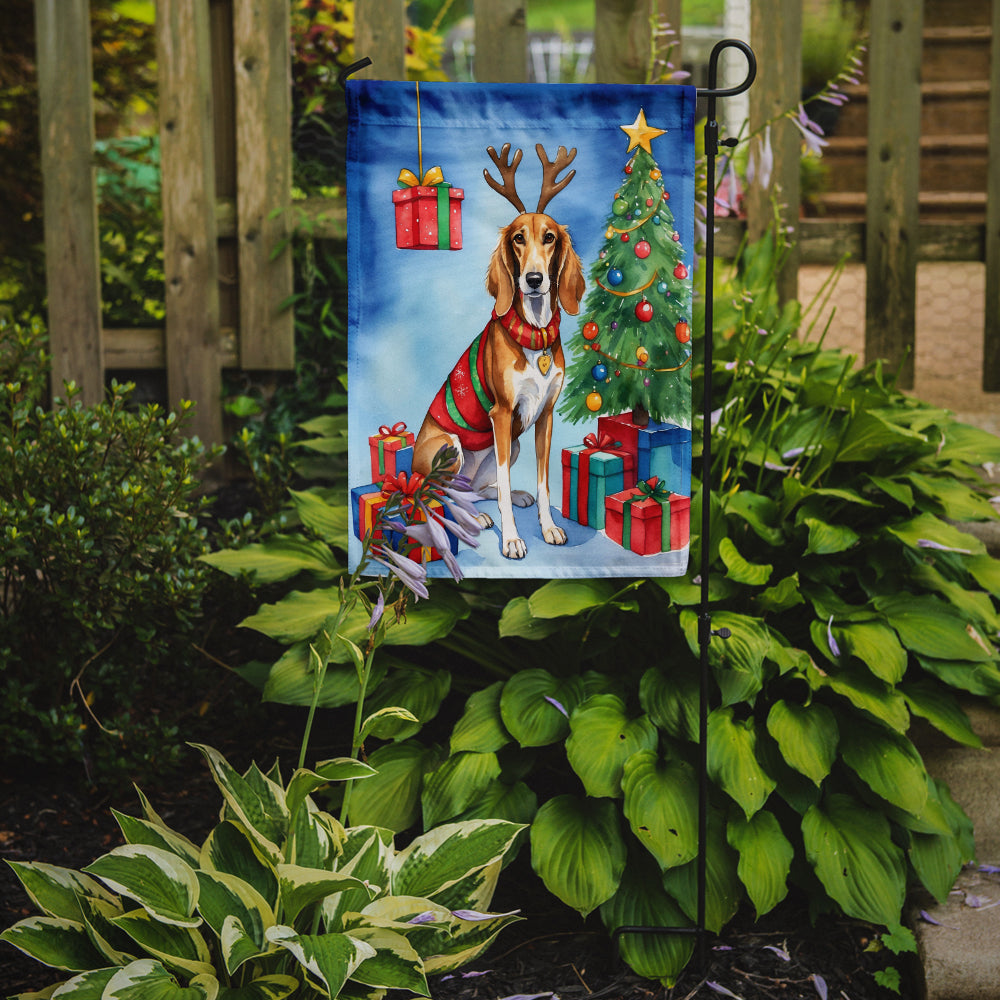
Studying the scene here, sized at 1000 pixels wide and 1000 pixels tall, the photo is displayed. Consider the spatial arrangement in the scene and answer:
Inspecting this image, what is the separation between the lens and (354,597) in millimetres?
1649

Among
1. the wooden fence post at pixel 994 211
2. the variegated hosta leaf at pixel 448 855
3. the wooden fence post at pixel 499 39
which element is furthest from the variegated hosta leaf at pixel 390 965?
the wooden fence post at pixel 994 211

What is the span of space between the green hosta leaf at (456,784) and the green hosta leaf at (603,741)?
0.18 meters

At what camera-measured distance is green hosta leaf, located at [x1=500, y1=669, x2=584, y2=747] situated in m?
2.13

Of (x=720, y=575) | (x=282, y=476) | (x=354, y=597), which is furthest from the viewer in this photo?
(x=282, y=476)

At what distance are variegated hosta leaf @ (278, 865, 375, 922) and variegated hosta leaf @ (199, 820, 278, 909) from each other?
16 centimetres

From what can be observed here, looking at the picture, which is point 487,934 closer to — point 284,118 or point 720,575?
point 720,575

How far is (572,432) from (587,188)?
43 centimetres

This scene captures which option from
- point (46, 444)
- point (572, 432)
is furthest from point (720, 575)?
point (46, 444)

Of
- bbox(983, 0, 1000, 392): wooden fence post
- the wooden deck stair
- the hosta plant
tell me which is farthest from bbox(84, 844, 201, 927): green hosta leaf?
the wooden deck stair

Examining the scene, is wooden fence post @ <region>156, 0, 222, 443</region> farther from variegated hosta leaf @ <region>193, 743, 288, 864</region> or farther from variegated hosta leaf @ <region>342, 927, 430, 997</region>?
variegated hosta leaf @ <region>342, 927, 430, 997</region>

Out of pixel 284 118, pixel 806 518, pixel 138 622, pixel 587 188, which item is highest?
pixel 284 118

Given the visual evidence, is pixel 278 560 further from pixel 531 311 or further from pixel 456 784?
pixel 531 311

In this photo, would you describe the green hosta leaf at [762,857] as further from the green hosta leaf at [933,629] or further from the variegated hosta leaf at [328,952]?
the variegated hosta leaf at [328,952]

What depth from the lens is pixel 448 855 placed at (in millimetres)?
1865
